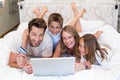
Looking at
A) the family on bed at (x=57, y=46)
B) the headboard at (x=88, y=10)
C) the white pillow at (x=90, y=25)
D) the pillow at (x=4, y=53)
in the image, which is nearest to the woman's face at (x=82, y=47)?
the family on bed at (x=57, y=46)

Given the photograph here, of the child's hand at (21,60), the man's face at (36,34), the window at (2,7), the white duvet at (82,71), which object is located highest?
the window at (2,7)

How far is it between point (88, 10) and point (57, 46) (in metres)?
1.08

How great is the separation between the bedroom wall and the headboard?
122 centimetres

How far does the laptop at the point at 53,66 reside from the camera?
126cm

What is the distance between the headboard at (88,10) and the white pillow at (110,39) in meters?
0.42

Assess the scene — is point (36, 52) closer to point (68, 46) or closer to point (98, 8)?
point (68, 46)

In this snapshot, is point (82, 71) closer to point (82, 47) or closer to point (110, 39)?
point (82, 47)

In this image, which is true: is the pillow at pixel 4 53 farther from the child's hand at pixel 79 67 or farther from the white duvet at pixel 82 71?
the child's hand at pixel 79 67

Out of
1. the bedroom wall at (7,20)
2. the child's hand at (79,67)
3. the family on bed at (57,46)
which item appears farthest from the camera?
the bedroom wall at (7,20)

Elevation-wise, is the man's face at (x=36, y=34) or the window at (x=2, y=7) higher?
the window at (x=2, y=7)

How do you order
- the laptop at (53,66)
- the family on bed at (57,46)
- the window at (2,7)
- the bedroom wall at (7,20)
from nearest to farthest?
the laptop at (53,66) < the family on bed at (57,46) < the window at (2,7) < the bedroom wall at (7,20)

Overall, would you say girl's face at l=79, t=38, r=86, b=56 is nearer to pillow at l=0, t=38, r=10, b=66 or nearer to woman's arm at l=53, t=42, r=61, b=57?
woman's arm at l=53, t=42, r=61, b=57

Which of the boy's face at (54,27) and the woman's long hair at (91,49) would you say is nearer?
the woman's long hair at (91,49)

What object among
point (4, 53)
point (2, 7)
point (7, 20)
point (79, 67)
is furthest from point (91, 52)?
point (7, 20)
